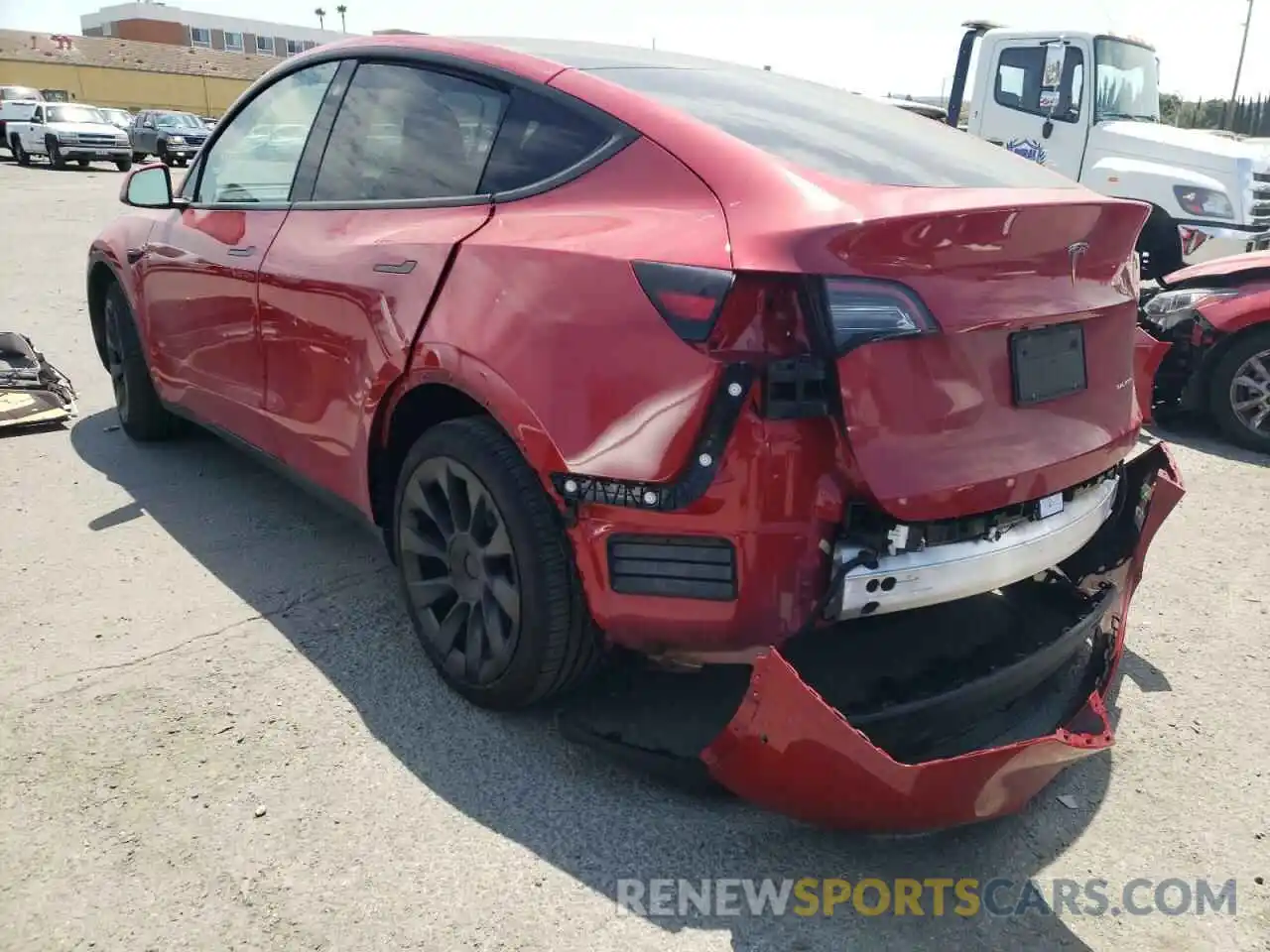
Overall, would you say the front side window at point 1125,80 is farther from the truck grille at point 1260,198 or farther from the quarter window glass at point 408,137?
the quarter window glass at point 408,137

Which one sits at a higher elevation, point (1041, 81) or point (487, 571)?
point (1041, 81)

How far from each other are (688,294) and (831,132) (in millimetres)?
857

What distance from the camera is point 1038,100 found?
9.72m

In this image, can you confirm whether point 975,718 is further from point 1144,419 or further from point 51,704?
point 51,704

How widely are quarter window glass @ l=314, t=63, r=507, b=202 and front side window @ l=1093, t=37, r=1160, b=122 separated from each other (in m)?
8.34

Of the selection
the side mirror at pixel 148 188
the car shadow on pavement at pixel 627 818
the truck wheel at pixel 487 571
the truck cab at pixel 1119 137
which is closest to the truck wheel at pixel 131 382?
the side mirror at pixel 148 188

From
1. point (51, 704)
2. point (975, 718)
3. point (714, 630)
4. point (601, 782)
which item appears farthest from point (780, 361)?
point (51, 704)

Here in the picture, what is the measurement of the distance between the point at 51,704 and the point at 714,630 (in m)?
1.88

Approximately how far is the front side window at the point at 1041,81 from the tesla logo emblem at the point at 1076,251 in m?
8.28

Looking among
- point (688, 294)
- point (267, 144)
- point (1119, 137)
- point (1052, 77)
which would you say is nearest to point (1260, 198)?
point (1119, 137)

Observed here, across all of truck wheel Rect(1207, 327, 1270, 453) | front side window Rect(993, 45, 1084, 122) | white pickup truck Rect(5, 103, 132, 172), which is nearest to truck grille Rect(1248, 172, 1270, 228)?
front side window Rect(993, 45, 1084, 122)

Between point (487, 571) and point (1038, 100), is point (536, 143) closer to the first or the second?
point (487, 571)

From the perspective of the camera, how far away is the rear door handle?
106 inches

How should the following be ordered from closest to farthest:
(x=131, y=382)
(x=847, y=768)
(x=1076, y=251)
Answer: (x=847, y=768) < (x=1076, y=251) < (x=131, y=382)
